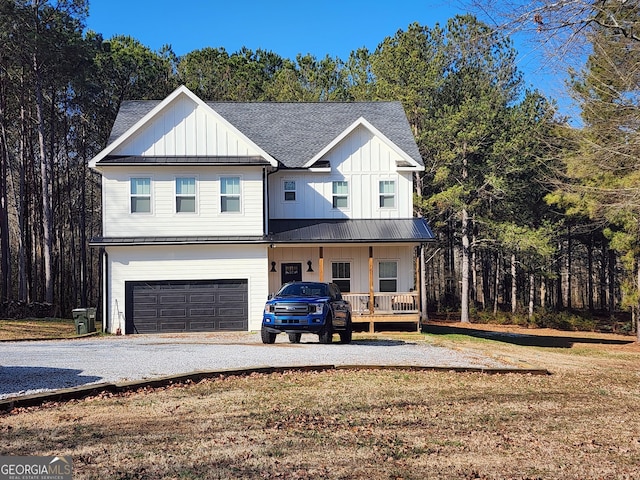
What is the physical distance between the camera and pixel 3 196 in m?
35.9

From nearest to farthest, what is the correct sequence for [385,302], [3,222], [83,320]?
[83,320] → [385,302] → [3,222]

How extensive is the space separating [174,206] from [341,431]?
19.0 m

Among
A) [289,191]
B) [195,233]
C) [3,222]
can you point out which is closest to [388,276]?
[289,191]

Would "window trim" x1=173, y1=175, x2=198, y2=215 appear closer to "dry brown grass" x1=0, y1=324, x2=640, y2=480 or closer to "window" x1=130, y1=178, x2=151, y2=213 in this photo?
"window" x1=130, y1=178, x2=151, y2=213

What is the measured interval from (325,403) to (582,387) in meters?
5.35

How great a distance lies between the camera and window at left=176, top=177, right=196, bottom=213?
26.2m

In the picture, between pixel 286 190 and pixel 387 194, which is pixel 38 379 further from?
pixel 387 194

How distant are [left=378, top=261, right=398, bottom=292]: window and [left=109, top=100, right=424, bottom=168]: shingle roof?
4277 mm

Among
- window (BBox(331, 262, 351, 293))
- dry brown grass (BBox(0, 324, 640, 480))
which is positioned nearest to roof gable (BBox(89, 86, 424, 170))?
window (BBox(331, 262, 351, 293))

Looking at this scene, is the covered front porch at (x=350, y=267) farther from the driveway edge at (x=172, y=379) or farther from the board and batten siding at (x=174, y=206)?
the driveway edge at (x=172, y=379)

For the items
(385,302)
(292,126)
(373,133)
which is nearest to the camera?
(385,302)

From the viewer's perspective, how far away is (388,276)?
28359 mm

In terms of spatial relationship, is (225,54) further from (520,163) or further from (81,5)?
(520,163)

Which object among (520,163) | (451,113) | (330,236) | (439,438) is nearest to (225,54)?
(451,113)
